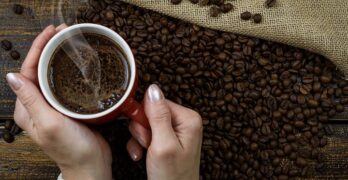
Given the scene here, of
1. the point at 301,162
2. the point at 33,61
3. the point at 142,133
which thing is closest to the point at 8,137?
the point at 33,61

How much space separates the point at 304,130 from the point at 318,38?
0.26m

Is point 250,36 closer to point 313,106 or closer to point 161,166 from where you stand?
point 313,106

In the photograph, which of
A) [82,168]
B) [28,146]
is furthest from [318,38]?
[28,146]

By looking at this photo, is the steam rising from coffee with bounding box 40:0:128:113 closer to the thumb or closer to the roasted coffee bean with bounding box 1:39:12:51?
the thumb

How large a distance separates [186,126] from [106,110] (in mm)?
179

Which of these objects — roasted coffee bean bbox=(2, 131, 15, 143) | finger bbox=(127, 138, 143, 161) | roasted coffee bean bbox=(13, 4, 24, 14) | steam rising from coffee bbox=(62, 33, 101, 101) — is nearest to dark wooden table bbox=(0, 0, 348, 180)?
roasted coffee bean bbox=(2, 131, 15, 143)

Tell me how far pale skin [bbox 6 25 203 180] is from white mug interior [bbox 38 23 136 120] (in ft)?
0.05

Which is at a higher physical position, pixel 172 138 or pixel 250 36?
pixel 250 36

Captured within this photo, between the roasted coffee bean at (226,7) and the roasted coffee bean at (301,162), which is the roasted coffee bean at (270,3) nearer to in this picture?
the roasted coffee bean at (226,7)

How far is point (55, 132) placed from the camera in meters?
0.94

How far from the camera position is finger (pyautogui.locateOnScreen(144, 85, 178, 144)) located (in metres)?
0.96

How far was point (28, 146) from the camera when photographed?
1.33m

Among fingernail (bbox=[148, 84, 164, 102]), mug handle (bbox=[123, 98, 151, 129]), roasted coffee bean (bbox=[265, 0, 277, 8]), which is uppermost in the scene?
roasted coffee bean (bbox=[265, 0, 277, 8])

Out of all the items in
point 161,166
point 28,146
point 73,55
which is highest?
point 73,55
